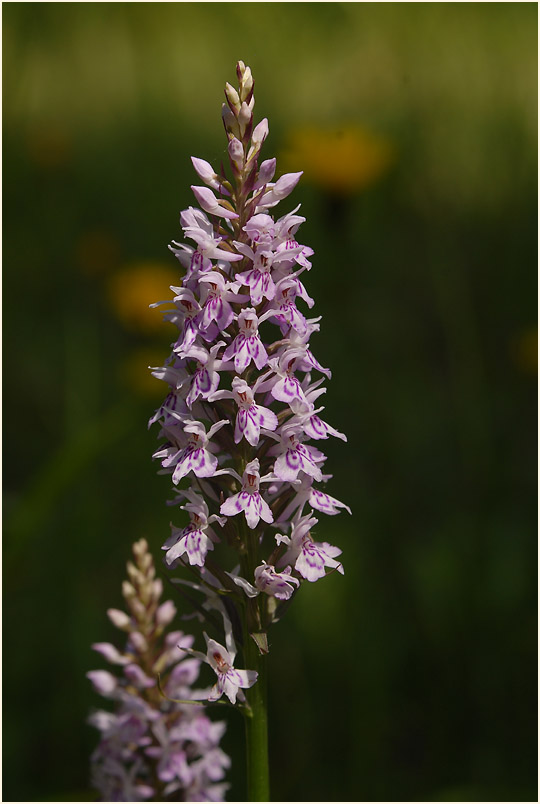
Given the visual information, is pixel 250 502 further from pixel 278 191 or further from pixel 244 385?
pixel 278 191

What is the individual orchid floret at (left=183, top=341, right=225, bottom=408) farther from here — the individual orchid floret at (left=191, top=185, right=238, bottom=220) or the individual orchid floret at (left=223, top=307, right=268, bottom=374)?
the individual orchid floret at (left=191, top=185, right=238, bottom=220)

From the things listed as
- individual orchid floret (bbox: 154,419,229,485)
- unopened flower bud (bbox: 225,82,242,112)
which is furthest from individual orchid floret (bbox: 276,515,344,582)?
unopened flower bud (bbox: 225,82,242,112)

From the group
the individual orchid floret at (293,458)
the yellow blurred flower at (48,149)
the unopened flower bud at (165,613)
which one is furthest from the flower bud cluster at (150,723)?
the yellow blurred flower at (48,149)

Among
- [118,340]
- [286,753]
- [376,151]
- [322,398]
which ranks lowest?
[286,753]

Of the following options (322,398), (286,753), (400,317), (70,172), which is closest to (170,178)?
(70,172)

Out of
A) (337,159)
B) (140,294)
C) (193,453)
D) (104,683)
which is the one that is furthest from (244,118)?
(337,159)

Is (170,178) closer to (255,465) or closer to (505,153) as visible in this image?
(505,153)
